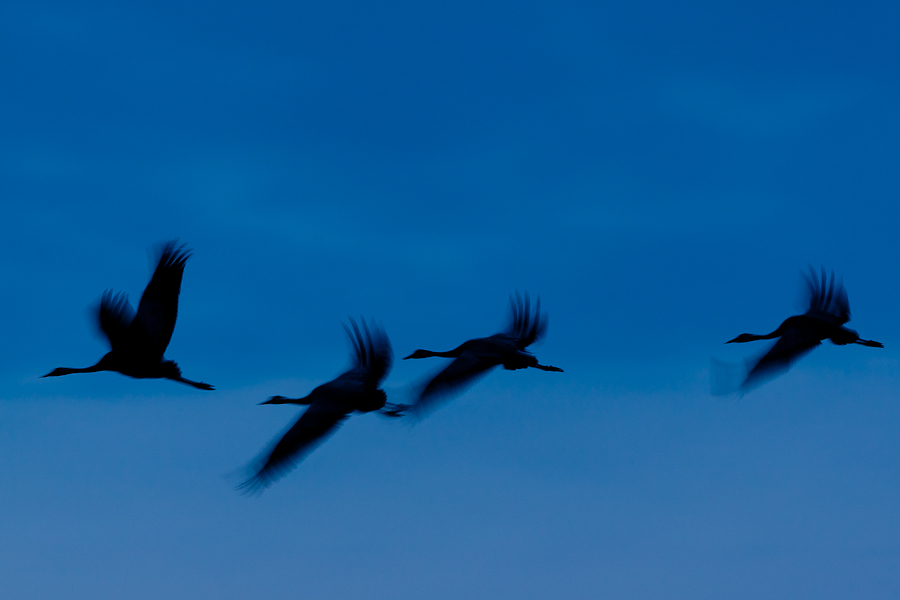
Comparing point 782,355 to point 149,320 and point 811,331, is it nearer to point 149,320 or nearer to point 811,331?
point 811,331

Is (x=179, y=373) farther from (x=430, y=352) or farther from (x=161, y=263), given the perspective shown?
(x=430, y=352)

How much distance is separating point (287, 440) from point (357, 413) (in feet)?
6.11

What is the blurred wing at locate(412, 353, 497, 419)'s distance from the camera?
19750 mm

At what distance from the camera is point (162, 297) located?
60.4 feet

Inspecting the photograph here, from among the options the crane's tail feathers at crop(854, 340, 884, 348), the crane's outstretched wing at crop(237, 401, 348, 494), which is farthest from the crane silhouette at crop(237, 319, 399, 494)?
the crane's tail feathers at crop(854, 340, 884, 348)

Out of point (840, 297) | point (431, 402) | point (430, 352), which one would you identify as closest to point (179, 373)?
point (431, 402)

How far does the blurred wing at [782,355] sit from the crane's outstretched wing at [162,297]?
10.1 m

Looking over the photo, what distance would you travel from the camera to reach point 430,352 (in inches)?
1048

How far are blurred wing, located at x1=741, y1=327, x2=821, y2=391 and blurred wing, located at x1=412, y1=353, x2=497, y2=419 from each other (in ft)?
16.9

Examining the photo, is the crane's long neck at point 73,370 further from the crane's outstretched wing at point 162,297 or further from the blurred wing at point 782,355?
the blurred wing at point 782,355

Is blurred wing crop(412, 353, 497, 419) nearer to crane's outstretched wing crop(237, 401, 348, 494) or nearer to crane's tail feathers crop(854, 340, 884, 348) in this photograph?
crane's outstretched wing crop(237, 401, 348, 494)

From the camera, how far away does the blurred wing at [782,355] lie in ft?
63.8

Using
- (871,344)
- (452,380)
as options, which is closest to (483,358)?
(452,380)

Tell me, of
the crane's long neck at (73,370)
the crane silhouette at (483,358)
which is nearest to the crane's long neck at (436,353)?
the crane silhouette at (483,358)
